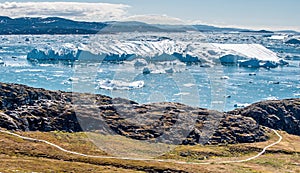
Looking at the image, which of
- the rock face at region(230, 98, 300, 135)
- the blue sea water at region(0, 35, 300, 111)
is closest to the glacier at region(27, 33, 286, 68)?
the blue sea water at region(0, 35, 300, 111)

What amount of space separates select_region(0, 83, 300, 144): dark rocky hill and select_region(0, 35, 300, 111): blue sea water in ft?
72.5

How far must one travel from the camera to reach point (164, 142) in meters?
56.1

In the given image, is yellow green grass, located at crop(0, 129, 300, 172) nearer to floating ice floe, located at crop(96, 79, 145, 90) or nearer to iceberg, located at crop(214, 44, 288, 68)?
floating ice floe, located at crop(96, 79, 145, 90)

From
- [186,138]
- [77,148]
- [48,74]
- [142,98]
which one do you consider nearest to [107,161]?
[77,148]

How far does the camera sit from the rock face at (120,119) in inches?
2235

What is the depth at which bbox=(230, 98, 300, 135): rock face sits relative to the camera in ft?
243

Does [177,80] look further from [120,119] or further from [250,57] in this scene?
[120,119]

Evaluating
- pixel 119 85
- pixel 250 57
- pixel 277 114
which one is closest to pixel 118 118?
pixel 277 114

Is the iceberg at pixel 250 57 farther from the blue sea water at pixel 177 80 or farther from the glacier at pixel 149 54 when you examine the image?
the blue sea water at pixel 177 80

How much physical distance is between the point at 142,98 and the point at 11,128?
44319 mm

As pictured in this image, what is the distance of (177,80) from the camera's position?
11975 cm

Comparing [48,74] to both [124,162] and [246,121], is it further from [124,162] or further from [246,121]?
[124,162]

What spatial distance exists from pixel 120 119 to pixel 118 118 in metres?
0.42

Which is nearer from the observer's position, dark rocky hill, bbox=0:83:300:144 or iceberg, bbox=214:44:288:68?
dark rocky hill, bbox=0:83:300:144
